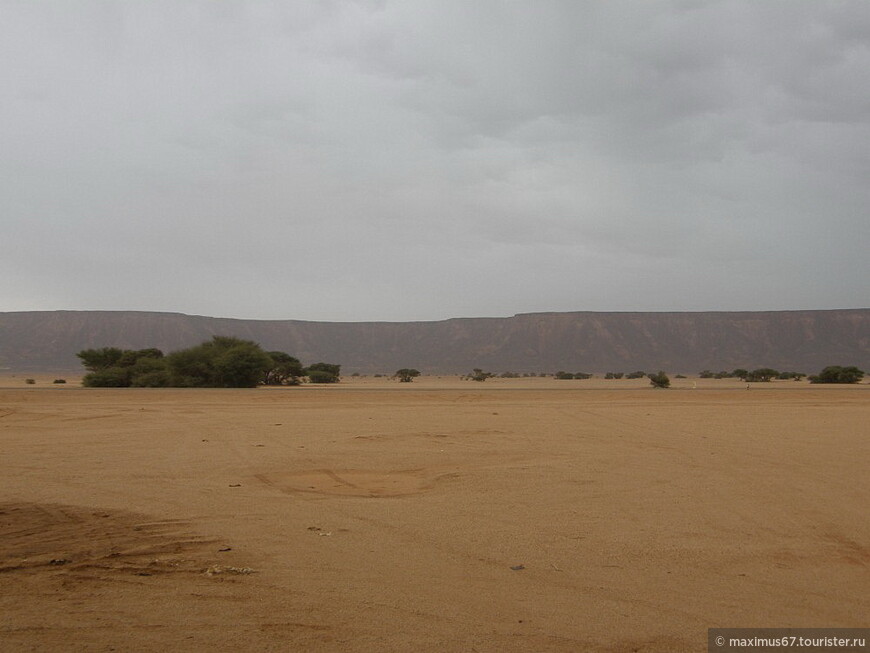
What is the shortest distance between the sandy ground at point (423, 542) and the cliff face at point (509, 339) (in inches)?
3621

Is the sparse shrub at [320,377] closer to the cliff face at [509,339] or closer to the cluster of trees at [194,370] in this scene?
the cluster of trees at [194,370]

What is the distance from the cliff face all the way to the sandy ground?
302ft

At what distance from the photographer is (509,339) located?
118m

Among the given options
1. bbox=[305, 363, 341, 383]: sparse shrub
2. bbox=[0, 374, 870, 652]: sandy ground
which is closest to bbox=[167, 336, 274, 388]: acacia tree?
bbox=[305, 363, 341, 383]: sparse shrub

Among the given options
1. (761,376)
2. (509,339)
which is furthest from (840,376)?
(509,339)

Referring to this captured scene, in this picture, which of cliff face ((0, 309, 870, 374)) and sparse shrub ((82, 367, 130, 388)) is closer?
sparse shrub ((82, 367, 130, 388))

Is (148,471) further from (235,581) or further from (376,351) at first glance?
(376,351)

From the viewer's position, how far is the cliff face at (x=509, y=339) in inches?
4003

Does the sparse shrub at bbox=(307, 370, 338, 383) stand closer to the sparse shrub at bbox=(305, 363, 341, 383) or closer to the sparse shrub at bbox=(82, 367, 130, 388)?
the sparse shrub at bbox=(305, 363, 341, 383)

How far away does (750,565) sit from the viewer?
20.3 feet

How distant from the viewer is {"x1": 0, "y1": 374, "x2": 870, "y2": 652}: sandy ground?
15.3ft

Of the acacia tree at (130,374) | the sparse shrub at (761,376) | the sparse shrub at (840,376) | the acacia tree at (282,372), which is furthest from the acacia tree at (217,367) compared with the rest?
the sparse shrub at (761,376)

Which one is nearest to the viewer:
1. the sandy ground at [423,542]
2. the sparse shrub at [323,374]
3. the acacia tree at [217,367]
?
the sandy ground at [423,542]

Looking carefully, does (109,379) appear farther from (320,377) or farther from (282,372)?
(320,377)
